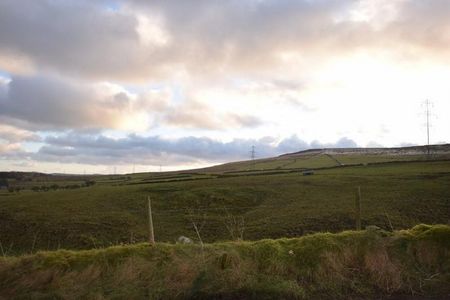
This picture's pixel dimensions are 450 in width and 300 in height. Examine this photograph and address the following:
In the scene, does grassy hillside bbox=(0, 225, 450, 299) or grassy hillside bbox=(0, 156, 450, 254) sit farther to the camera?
grassy hillside bbox=(0, 156, 450, 254)

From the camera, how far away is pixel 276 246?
10945 millimetres

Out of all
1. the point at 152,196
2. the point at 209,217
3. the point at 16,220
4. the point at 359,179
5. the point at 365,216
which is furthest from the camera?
the point at 359,179

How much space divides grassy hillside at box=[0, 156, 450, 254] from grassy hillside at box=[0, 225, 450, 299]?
1248 cm

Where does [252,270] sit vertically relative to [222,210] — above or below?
above

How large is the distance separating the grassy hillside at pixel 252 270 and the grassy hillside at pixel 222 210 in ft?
40.9

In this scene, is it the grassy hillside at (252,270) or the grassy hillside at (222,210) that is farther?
the grassy hillside at (222,210)

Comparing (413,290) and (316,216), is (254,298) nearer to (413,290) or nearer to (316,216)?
(413,290)

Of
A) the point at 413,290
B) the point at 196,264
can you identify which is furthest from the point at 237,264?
the point at 413,290

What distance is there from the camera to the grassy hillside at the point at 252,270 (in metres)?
9.44

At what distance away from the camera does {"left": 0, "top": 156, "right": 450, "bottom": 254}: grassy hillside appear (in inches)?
1326

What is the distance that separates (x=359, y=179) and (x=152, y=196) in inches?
1098

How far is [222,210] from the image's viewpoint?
1777 inches

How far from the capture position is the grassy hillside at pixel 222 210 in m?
33.7

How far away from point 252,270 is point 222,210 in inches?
1387
